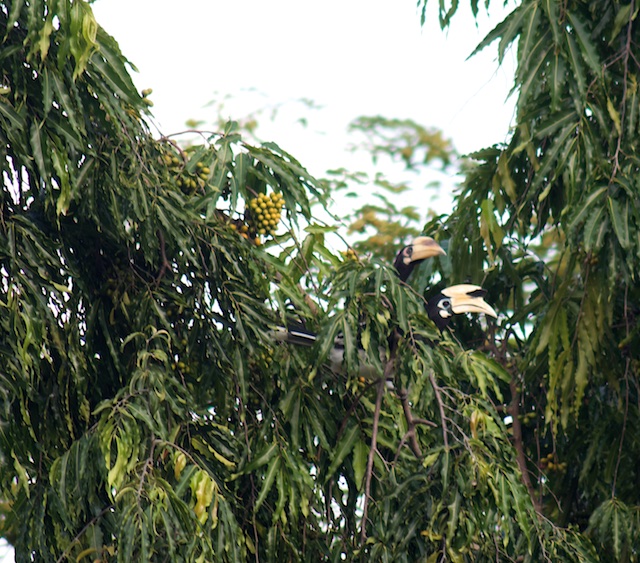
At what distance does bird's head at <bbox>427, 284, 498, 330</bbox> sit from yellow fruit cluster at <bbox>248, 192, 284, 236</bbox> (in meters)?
0.54

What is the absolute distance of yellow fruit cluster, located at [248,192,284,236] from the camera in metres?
2.99

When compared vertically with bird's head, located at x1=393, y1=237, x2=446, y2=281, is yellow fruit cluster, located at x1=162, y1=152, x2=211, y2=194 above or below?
above

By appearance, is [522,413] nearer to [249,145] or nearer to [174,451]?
[249,145]

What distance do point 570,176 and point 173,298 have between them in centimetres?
106

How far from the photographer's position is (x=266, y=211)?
9.85 ft

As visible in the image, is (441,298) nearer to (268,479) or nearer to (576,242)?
(576,242)

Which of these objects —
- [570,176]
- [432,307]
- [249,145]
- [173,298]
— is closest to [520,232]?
[432,307]

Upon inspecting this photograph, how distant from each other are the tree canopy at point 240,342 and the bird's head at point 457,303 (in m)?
0.26

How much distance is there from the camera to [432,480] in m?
2.44

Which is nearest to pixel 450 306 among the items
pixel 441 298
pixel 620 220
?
pixel 441 298

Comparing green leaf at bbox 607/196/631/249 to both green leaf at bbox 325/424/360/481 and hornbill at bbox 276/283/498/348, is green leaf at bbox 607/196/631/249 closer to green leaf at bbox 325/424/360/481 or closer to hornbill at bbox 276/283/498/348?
hornbill at bbox 276/283/498/348

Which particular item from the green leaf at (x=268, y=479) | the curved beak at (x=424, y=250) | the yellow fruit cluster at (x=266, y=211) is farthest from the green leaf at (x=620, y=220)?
the green leaf at (x=268, y=479)

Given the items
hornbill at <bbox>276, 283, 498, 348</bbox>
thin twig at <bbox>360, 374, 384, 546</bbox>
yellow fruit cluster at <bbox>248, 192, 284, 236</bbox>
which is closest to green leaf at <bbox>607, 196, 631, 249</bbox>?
→ hornbill at <bbox>276, 283, 498, 348</bbox>

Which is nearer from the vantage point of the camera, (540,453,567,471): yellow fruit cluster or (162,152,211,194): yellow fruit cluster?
(162,152,211,194): yellow fruit cluster
